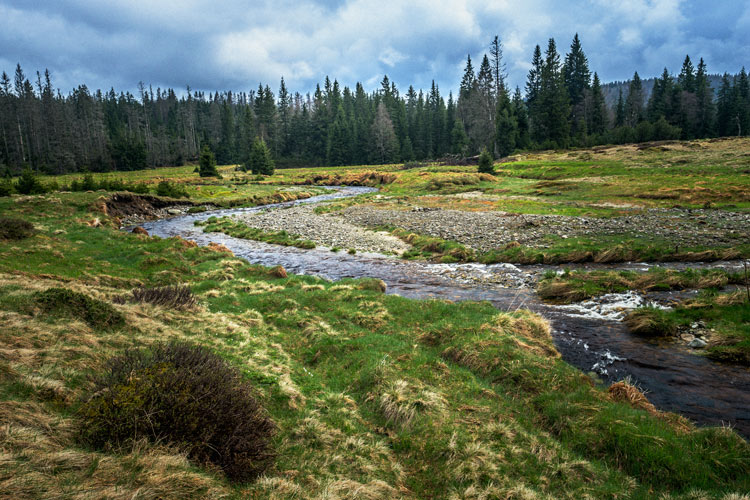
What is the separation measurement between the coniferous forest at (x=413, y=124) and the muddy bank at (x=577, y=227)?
209 ft

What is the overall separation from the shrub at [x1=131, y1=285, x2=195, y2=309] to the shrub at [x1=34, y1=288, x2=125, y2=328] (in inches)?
88.0

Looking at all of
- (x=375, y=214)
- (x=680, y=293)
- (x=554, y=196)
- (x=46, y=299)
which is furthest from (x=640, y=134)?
(x=46, y=299)

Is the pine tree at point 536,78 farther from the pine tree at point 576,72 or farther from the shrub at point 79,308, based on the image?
the shrub at point 79,308

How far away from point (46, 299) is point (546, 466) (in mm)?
10513

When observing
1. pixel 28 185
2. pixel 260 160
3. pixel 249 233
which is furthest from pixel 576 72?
pixel 28 185

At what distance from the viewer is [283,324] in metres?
11.8

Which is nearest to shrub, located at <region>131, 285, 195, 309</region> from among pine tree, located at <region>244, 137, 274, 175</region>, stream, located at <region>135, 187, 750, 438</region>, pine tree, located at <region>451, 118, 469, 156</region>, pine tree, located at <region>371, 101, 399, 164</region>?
stream, located at <region>135, 187, 750, 438</region>

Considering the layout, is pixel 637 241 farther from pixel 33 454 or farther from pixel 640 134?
pixel 640 134

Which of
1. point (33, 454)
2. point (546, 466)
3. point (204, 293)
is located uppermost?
point (33, 454)

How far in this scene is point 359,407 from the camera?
7426 millimetres

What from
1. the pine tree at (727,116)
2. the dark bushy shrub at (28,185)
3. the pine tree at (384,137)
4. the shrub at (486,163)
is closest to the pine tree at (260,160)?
the pine tree at (384,137)

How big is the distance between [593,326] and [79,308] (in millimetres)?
14713

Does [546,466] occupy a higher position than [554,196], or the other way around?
[554,196]

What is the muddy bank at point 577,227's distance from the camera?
70.2ft
